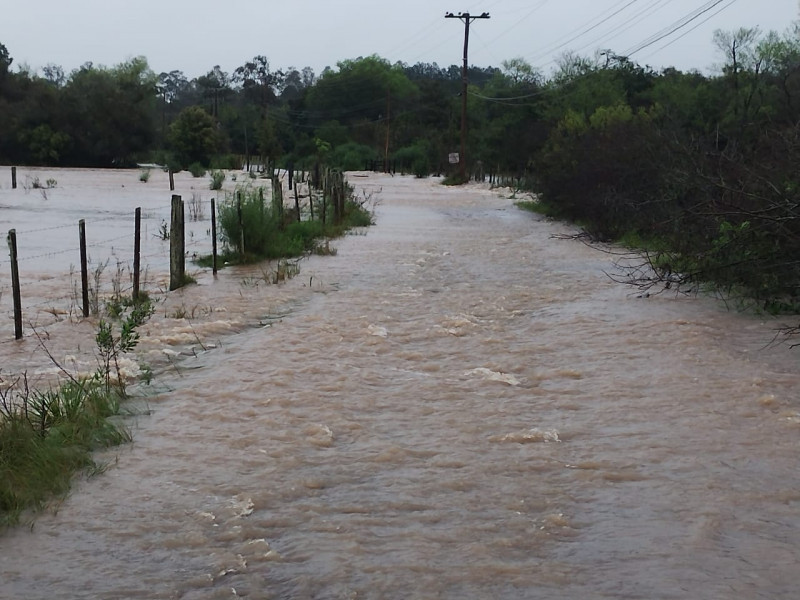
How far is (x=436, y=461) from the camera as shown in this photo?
6926 millimetres

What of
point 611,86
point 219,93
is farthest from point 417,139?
point 219,93

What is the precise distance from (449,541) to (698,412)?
3.51 meters

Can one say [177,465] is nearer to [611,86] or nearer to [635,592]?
[635,592]

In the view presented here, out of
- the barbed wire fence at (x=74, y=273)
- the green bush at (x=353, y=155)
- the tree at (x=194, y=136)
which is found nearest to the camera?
the barbed wire fence at (x=74, y=273)

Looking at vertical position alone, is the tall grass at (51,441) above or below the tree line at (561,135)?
below

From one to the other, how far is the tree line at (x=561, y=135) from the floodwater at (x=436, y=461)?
1.41 meters

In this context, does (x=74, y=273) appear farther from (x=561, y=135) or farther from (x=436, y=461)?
(x=561, y=135)

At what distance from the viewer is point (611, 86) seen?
2309 inches

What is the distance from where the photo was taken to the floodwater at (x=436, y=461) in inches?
202

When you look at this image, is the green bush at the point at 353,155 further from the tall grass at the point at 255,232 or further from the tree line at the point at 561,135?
the tall grass at the point at 255,232

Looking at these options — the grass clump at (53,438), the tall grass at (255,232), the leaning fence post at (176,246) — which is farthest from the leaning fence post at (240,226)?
the grass clump at (53,438)

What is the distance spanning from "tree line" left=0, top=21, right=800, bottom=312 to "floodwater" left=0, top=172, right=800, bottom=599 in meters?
1.41

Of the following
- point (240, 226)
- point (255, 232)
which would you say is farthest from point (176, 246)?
point (255, 232)

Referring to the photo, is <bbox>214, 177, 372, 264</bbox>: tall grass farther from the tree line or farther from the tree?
the tree
